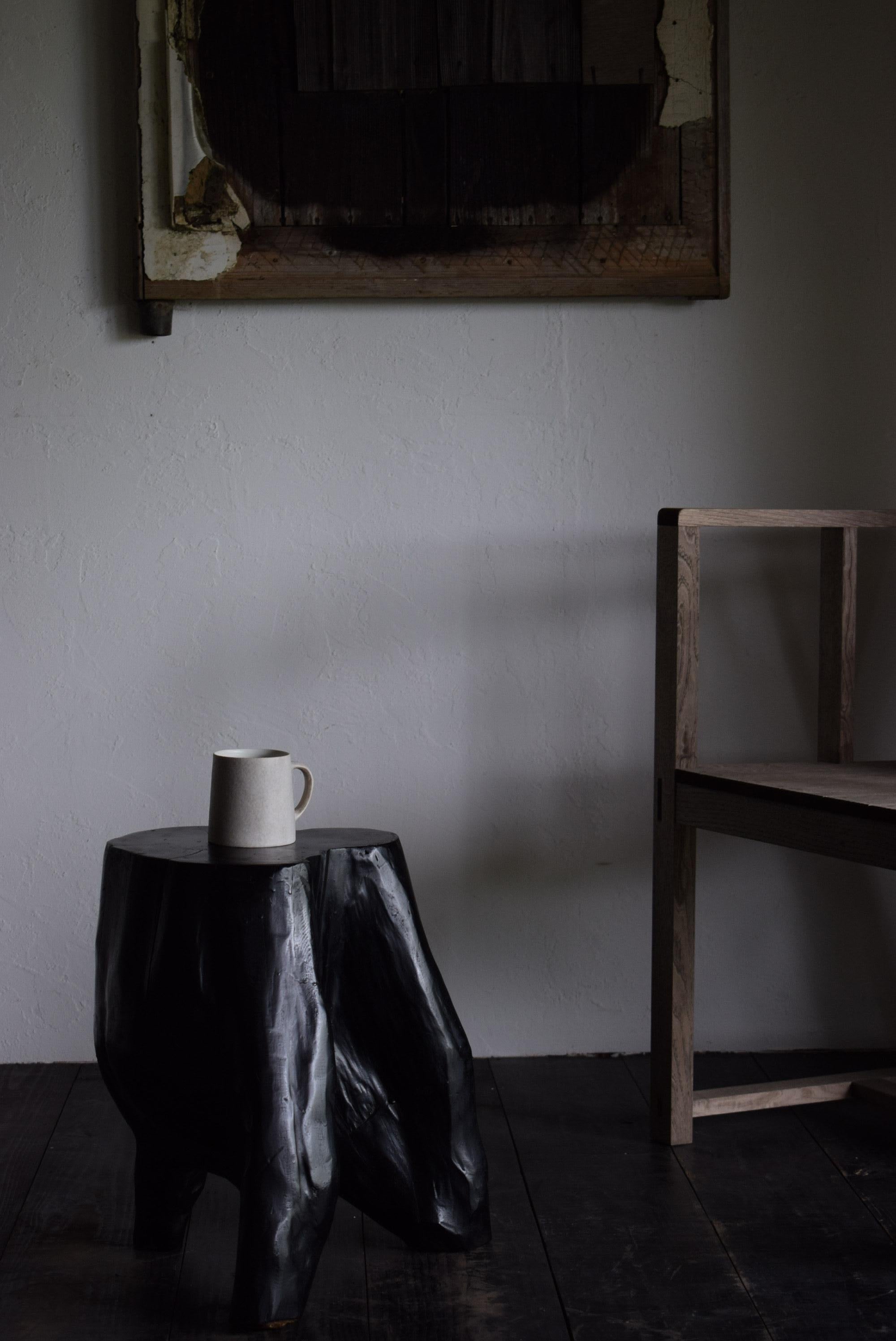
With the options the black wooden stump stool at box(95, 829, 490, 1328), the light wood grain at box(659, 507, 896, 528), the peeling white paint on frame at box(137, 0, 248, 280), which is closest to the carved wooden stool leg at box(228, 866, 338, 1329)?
the black wooden stump stool at box(95, 829, 490, 1328)

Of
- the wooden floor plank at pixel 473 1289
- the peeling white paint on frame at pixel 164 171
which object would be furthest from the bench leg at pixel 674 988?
the peeling white paint on frame at pixel 164 171

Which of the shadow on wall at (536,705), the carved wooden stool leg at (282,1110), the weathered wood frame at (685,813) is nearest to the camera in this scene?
the carved wooden stool leg at (282,1110)

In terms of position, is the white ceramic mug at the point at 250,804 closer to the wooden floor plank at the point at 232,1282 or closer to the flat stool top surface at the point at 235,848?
the flat stool top surface at the point at 235,848

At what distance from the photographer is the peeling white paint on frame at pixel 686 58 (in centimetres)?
170

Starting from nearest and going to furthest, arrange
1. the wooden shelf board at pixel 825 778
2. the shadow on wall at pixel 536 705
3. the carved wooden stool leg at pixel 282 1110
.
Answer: the carved wooden stool leg at pixel 282 1110, the wooden shelf board at pixel 825 778, the shadow on wall at pixel 536 705

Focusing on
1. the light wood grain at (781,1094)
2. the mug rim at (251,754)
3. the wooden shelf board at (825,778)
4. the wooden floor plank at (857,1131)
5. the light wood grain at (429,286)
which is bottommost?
the wooden floor plank at (857,1131)

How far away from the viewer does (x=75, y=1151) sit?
1467 millimetres

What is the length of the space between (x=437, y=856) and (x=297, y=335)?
76 cm

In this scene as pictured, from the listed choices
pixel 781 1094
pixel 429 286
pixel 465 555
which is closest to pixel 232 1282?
pixel 781 1094

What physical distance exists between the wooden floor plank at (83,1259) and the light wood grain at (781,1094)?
2.16 feet

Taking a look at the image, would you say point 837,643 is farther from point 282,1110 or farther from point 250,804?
point 282,1110

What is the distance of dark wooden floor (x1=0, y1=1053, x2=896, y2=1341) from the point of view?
111 centimetres

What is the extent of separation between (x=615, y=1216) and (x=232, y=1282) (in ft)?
1.31

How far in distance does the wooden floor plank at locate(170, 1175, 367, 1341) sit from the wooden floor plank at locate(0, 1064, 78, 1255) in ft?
0.65
